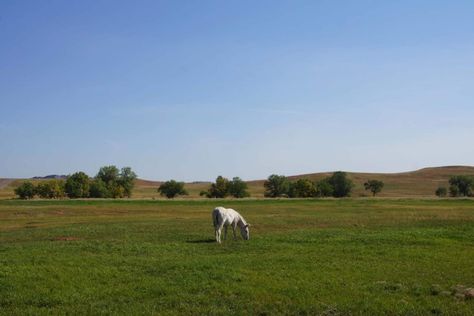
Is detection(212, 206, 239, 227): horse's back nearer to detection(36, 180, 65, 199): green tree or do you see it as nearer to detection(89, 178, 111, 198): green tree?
detection(89, 178, 111, 198): green tree

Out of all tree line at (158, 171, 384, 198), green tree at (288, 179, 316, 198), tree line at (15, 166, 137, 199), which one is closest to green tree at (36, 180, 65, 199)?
tree line at (15, 166, 137, 199)

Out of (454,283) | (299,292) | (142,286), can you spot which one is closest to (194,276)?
(142,286)

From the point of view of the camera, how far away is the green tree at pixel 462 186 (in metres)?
130

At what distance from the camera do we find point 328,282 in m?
14.8

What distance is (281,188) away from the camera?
423 ft

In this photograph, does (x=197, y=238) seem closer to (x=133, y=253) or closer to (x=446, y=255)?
(x=133, y=253)

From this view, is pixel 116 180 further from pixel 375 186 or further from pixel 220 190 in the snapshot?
pixel 375 186

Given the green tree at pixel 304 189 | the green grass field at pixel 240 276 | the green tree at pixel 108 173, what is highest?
the green tree at pixel 108 173

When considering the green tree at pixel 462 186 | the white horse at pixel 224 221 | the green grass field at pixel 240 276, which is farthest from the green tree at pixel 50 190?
the white horse at pixel 224 221

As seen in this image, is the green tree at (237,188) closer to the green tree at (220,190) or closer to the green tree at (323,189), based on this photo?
the green tree at (220,190)

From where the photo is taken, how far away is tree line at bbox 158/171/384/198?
126m

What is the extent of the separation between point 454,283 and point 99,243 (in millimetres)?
16953

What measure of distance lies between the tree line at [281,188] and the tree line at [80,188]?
11192 millimetres

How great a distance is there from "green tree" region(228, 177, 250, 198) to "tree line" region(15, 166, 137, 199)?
2854 centimetres
